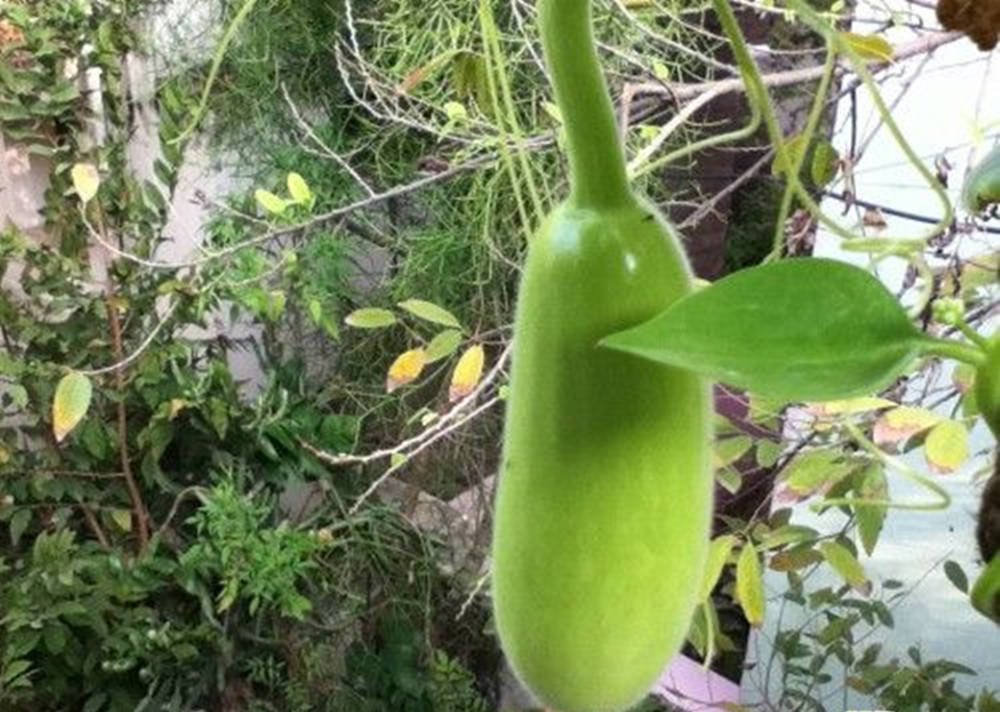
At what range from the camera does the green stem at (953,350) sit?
9.7 inches

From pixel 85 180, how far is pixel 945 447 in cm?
87

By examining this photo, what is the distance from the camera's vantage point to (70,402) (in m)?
1.17

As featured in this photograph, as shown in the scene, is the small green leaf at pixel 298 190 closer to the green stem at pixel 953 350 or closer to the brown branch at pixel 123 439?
the brown branch at pixel 123 439

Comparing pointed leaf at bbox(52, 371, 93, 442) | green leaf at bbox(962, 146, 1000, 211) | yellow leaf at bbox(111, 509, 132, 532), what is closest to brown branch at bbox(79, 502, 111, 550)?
yellow leaf at bbox(111, 509, 132, 532)

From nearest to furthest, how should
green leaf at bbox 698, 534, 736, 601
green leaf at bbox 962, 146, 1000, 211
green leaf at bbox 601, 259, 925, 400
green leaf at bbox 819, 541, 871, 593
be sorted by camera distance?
green leaf at bbox 601, 259, 925, 400, green leaf at bbox 962, 146, 1000, 211, green leaf at bbox 698, 534, 736, 601, green leaf at bbox 819, 541, 871, 593

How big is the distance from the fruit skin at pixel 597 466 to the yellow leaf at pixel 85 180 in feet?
3.54

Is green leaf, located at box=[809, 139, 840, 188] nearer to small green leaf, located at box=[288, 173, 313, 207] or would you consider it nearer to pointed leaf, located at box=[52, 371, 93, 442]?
small green leaf, located at box=[288, 173, 313, 207]

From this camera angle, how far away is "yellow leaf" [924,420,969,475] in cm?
68

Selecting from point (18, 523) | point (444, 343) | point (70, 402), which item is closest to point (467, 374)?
point (444, 343)

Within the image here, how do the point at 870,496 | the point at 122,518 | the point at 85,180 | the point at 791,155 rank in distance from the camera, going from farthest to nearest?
1. the point at 122,518
2. the point at 85,180
3. the point at 870,496
4. the point at 791,155

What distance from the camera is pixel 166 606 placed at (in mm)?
1373

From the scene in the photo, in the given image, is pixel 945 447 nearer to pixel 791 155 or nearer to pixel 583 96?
pixel 791 155

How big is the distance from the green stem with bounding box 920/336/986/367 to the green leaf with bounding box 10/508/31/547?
122 cm

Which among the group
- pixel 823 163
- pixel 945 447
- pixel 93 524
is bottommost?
pixel 93 524
